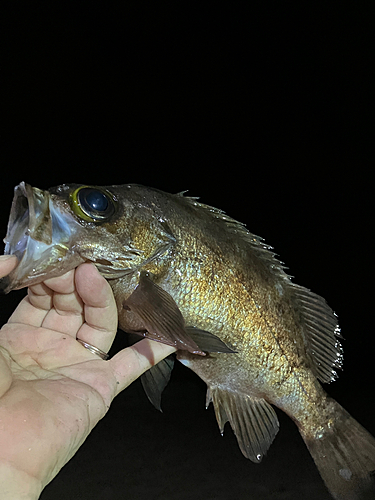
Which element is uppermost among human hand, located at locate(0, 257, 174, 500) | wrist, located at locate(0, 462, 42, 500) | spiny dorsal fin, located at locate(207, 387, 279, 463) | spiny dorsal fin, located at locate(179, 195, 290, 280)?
spiny dorsal fin, located at locate(179, 195, 290, 280)

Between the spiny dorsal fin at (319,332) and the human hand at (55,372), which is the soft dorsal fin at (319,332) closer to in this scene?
the spiny dorsal fin at (319,332)

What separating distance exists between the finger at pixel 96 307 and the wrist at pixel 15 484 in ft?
1.22

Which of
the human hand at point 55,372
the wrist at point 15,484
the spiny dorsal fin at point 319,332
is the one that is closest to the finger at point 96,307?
the human hand at point 55,372

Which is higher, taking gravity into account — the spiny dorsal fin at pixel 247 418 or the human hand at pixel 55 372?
the human hand at pixel 55 372

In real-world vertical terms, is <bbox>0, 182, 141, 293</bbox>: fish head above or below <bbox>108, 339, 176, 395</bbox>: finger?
above

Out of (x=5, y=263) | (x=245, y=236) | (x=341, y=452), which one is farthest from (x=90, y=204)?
(x=341, y=452)

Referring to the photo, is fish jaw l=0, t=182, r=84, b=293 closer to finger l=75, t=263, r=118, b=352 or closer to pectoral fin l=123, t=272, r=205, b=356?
finger l=75, t=263, r=118, b=352

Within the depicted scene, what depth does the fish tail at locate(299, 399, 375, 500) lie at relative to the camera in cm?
127

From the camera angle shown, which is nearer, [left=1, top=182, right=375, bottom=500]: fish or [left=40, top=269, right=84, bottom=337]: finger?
[left=1, top=182, right=375, bottom=500]: fish

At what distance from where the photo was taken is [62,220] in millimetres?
935

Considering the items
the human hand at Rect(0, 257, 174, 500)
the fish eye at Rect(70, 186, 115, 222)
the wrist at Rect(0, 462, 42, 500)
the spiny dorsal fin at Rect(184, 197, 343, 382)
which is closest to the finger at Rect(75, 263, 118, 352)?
the human hand at Rect(0, 257, 174, 500)

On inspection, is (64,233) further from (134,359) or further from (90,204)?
(134,359)

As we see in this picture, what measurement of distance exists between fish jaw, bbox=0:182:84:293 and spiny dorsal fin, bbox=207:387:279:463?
2.32 ft

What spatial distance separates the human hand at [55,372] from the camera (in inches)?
30.1
